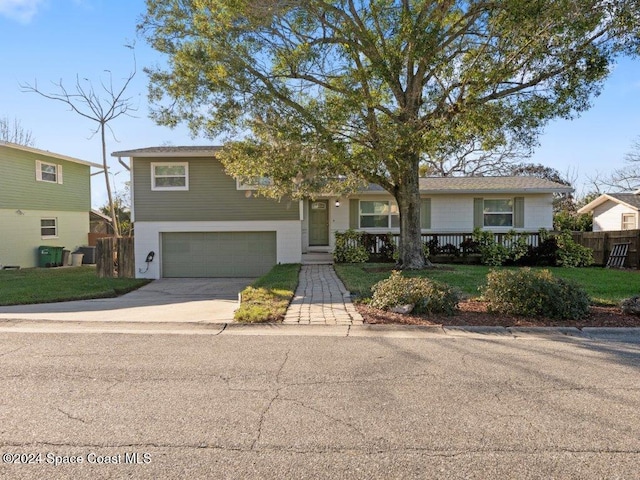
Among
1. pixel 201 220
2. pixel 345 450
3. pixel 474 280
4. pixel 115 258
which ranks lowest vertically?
pixel 345 450

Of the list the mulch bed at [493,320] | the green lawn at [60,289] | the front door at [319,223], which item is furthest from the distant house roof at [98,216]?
the mulch bed at [493,320]

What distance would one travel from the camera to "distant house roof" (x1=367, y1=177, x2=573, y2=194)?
18.2 m

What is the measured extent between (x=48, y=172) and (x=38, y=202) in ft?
6.17

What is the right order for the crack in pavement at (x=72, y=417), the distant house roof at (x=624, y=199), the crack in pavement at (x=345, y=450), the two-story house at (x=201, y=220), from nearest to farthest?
the crack in pavement at (x=345, y=450)
the crack in pavement at (x=72, y=417)
the two-story house at (x=201, y=220)
the distant house roof at (x=624, y=199)

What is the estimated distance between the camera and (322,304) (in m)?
8.47

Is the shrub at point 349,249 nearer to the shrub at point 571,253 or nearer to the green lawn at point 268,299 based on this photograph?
the green lawn at point 268,299

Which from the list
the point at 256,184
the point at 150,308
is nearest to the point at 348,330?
the point at 150,308

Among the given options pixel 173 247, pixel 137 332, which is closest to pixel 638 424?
pixel 137 332

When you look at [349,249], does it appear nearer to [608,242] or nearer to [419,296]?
[419,296]

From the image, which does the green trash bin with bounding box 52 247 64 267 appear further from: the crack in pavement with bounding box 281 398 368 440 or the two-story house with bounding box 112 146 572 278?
the crack in pavement with bounding box 281 398 368 440

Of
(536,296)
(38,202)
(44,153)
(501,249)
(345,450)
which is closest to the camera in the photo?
(345,450)

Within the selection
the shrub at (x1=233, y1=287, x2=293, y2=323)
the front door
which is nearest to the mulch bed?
the shrub at (x1=233, y1=287, x2=293, y2=323)

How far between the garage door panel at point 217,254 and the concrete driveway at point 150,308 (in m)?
3.11

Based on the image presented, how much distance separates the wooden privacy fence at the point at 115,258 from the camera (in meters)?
15.6
